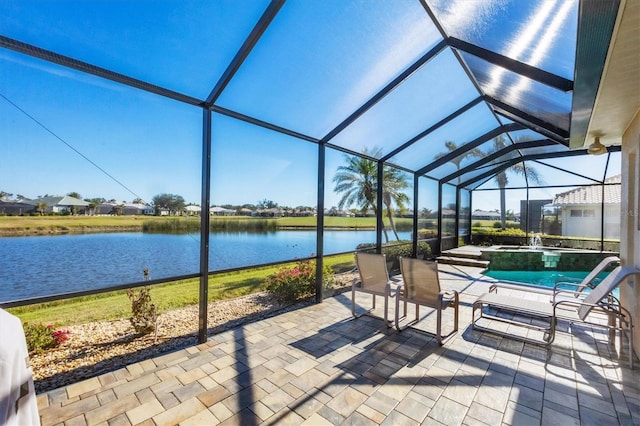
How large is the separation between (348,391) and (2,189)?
373cm

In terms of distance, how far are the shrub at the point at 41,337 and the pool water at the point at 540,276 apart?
10.0 m

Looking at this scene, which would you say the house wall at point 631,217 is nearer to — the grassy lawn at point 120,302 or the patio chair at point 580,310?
the patio chair at point 580,310

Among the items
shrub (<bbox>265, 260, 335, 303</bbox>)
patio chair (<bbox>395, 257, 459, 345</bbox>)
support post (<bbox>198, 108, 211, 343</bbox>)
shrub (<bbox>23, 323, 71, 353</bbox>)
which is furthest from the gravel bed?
patio chair (<bbox>395, 257, 459, 345</bbox>)

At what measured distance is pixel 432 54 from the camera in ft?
13.4

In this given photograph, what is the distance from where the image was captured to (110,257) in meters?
3.76

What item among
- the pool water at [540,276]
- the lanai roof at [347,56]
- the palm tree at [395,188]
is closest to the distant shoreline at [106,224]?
the lanai roof at [347,56]

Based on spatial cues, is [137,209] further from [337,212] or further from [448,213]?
[448,213]

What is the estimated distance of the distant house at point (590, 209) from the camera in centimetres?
974

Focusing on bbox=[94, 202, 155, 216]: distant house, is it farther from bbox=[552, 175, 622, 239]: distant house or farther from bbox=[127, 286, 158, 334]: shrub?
bbox=[552, 175, 622, 239]: distant house

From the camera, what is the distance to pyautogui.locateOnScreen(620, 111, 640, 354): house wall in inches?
141

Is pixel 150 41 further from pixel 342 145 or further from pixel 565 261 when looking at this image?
pixel 565 261

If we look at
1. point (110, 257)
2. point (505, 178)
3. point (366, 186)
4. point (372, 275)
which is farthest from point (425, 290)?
point (505, 178)

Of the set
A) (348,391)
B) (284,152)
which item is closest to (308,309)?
(348,391)

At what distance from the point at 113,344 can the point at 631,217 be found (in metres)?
7.58
